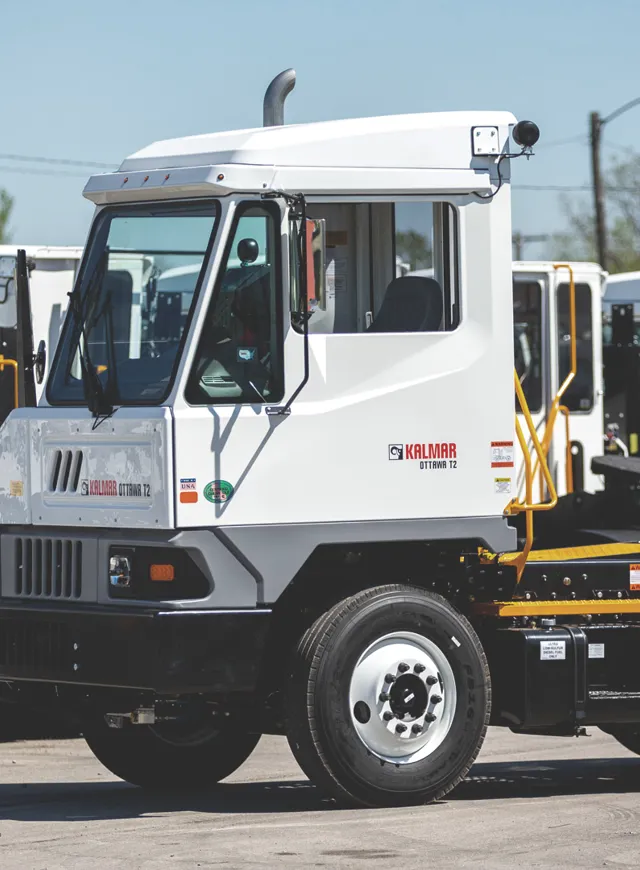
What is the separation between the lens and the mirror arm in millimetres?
8391

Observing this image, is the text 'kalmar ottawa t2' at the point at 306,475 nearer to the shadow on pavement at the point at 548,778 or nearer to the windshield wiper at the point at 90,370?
the windshield wiper at the point at 90,370

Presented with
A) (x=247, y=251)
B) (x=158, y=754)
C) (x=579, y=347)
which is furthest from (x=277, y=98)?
(x=579, y=347)

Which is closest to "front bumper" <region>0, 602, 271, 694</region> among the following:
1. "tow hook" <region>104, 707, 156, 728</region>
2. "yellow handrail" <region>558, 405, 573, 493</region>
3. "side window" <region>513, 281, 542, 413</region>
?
"tow hook" <region>104, 707, 156, 728</region>

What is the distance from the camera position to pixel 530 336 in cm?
1541

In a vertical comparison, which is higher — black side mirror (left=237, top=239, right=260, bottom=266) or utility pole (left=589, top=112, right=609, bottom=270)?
utility pole (left=589, top=112, right=609, bottom=270)

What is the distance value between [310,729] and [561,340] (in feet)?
25.3

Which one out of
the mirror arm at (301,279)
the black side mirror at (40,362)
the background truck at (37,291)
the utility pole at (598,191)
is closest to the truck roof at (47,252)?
the background truck at (37,291)

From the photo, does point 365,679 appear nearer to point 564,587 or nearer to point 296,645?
point 296,645

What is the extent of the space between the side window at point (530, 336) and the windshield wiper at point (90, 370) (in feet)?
22.8

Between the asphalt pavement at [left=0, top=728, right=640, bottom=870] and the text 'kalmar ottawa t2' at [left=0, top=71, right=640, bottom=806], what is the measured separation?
16.1 inches

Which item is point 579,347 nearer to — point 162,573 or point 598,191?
point 162,573

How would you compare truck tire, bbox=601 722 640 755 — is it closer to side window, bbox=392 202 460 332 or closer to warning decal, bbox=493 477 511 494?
warning decal, bbox=493 477 511 494

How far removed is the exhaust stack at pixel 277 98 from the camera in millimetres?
9383

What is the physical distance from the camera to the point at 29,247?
13305mm
